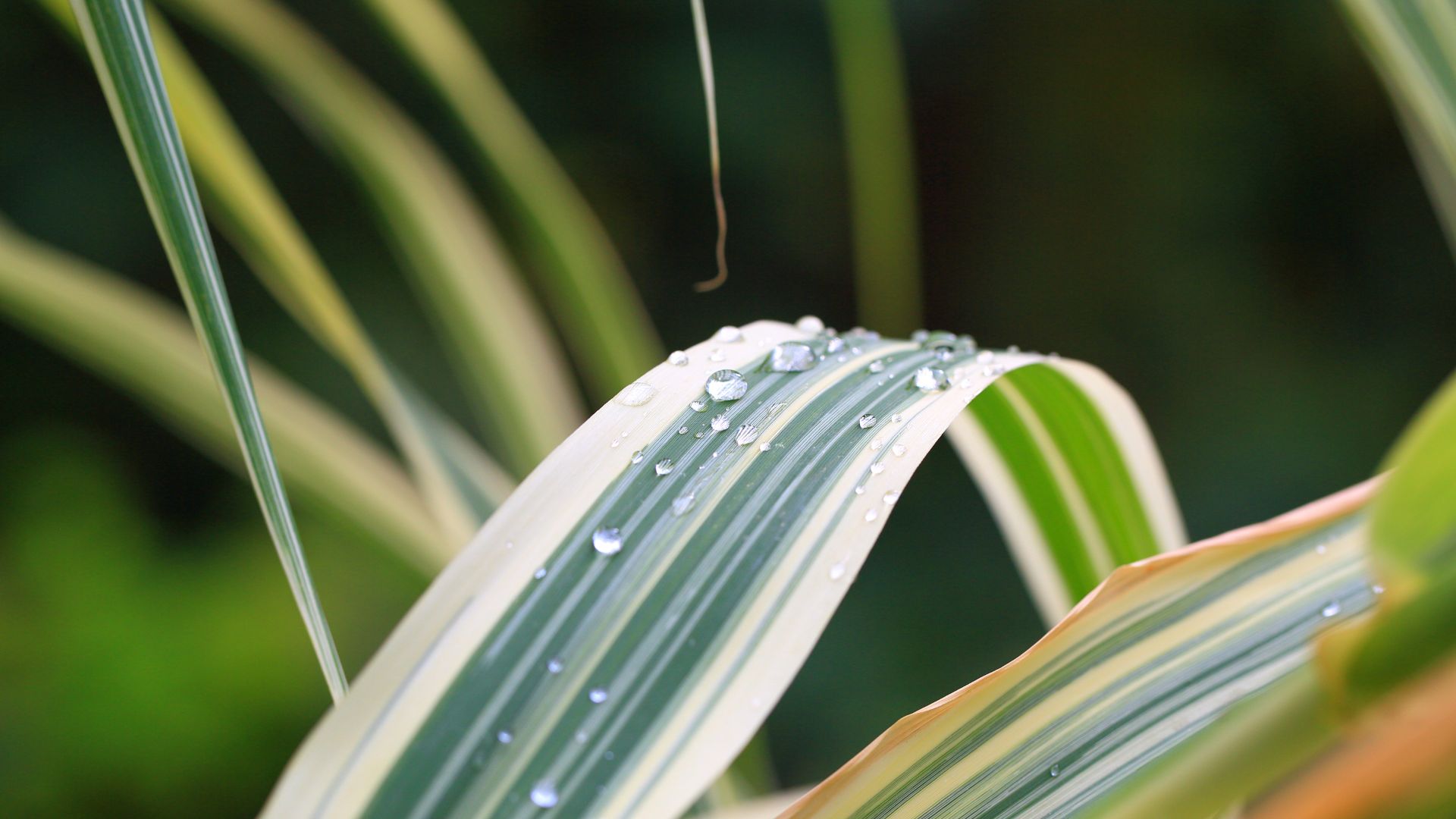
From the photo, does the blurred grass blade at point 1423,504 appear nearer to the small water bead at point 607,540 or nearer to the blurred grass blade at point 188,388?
the small water bead at point 607,540

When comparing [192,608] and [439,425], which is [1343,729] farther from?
[192,608]

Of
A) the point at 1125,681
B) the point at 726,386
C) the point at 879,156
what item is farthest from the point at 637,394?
the point at 879,156

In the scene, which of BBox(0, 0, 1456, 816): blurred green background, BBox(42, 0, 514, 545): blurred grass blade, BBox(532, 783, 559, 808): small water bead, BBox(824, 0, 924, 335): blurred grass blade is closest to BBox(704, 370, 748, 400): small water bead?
BBox(532, 783, 559, 808): small water bead

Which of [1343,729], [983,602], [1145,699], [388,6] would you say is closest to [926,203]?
[983,602]

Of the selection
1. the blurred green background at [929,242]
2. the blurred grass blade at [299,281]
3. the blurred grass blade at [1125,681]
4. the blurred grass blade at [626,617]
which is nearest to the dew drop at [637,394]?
the blurred grass blade at [626,617]

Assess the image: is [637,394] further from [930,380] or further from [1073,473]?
[1073,473]

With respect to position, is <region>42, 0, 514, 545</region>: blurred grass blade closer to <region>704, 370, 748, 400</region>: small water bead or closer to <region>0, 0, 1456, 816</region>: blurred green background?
<region>704, 370, 748, 400</region>: small water bead
